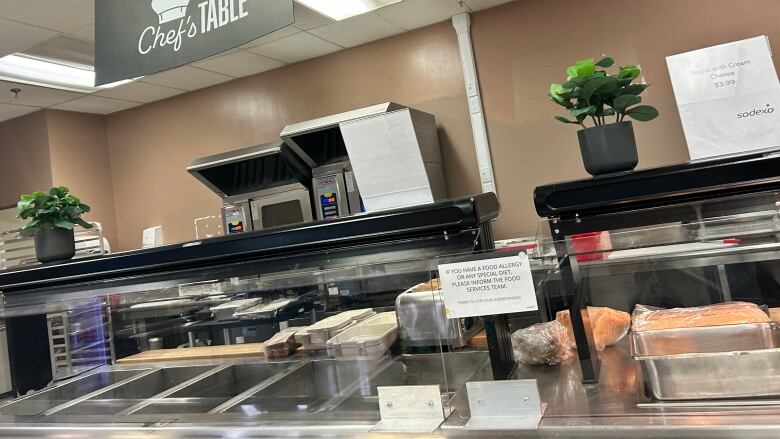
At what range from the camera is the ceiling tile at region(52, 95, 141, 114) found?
507cm

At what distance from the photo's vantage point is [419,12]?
4.05 metres

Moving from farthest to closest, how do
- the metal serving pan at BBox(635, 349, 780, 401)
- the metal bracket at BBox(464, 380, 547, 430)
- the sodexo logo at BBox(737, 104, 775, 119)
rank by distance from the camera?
1. the sodexo logo at BBox(737, 104, 775, 119)
2. the metal bracket at BBox(464, 380, 547, 430)
3. the metal serving pan at BBox(635, 349, 780, 401)

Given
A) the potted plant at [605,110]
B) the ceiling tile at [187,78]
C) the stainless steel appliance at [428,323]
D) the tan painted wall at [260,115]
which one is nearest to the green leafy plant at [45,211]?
the stainless steel appliance at [428,323]

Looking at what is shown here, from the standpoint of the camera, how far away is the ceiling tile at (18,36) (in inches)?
135

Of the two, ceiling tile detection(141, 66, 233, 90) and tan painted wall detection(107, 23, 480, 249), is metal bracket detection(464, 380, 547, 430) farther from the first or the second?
ceiling tile detection(141, 66, 233, 90)

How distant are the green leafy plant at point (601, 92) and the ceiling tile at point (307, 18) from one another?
266 centimetres

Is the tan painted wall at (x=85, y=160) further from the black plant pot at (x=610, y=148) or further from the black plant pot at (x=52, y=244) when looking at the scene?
the black plant pot at (x=610, y=148)

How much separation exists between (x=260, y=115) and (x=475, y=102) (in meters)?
1.97

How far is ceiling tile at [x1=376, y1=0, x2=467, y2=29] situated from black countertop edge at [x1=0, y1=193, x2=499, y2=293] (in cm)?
261

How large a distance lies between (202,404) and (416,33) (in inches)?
137

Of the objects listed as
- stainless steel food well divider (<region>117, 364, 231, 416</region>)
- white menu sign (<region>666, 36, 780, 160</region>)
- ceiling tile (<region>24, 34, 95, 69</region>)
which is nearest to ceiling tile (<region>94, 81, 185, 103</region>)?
ceiling tile (<region>24, 34, 95, 69</region>)

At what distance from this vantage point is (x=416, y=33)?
14.5 ft

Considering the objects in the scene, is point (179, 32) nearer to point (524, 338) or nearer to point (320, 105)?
point (524, 338)

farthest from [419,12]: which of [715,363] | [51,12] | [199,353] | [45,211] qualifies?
[715,363]
